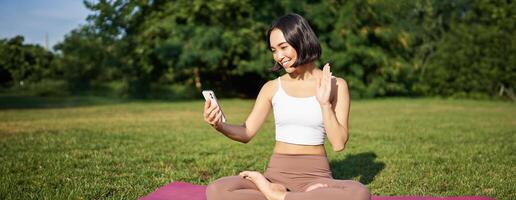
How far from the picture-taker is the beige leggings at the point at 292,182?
10.6ft

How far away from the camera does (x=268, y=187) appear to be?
334 cm

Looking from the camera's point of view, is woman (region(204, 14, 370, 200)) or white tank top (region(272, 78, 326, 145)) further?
white tank top (region(272, 78, 326, 145))

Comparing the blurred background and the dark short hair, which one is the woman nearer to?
the dark short hair

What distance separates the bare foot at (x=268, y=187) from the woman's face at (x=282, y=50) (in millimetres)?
807

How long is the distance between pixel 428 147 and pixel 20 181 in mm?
5872

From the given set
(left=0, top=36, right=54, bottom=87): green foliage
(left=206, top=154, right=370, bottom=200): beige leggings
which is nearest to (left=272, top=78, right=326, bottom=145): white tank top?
(left=206, top=154, right=370, bottom=200): beige leggings

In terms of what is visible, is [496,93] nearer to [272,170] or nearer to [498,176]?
[498,176]

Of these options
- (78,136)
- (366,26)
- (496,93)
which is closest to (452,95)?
(496,93)

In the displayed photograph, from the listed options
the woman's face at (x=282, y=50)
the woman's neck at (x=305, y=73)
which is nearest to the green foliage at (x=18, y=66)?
the woman's neck at (x=305, y=73)

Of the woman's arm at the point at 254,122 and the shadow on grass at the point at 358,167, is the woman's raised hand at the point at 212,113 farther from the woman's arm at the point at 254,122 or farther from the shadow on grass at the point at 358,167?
the shadow on grass at the point at 358,167

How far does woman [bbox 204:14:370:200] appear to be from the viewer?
3.29 meters

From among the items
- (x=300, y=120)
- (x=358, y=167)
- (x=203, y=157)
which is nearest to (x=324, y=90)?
(x=300, y=120)

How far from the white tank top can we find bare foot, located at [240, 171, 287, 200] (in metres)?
0.33

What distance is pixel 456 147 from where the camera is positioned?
786 centimetres
